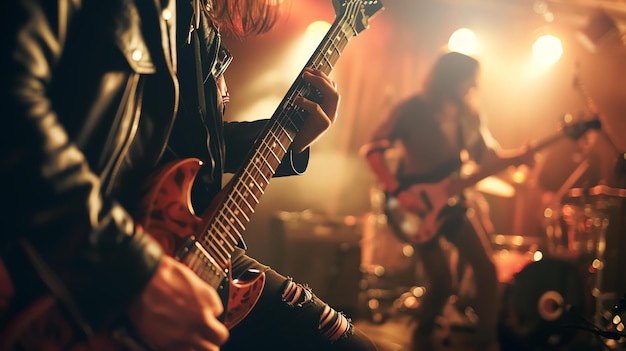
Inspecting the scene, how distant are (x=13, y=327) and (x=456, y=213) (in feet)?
10.2

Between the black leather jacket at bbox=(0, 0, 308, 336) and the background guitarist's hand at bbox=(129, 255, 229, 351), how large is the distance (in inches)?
1.1

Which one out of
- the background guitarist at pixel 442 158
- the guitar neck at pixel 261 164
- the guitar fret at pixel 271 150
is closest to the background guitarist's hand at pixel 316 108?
the guitar neck at pixel 261 164

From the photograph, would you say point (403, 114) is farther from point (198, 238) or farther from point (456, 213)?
point (198, 238)

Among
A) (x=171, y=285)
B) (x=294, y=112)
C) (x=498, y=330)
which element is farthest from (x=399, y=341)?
(x=171, y=285)

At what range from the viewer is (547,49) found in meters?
5.92

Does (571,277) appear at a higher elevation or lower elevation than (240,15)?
lower

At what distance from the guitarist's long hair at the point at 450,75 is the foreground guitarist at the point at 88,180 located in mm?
3055

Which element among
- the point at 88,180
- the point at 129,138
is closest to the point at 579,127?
the point at 129,138

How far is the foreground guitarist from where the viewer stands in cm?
93

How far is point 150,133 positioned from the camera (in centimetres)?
119

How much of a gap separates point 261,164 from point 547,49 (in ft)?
17.7

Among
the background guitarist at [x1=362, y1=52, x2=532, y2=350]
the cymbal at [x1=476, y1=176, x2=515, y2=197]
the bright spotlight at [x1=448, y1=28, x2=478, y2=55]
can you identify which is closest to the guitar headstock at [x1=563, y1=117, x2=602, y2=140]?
the background guitarist at [x1=362, y1=52, x2=532, y2=350]

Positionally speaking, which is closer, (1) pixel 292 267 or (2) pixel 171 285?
(2) pixel 171 285

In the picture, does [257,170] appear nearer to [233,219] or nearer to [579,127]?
[233,219]
